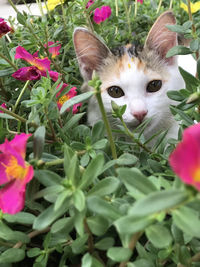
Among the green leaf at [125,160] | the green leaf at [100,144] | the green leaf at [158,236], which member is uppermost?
the green leaf at [158,236]

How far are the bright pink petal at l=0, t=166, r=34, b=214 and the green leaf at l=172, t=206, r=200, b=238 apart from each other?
0.15 meters

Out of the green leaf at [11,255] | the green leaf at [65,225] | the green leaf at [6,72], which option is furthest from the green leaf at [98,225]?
the green leaf at [6,72]

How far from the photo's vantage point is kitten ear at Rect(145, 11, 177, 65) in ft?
2.83

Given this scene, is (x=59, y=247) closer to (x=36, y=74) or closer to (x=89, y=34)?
(x=36, y=74)

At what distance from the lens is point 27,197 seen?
372mm

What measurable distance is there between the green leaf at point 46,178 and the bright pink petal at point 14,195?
2cm

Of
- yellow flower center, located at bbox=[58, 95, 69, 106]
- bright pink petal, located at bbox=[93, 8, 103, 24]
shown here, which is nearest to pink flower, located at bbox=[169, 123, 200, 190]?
yellow flower center, located at bbox=[58, 95, 69, 106]

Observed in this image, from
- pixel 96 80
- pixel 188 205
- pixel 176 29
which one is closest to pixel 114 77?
pixel 176 29

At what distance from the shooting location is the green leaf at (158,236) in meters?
0.26

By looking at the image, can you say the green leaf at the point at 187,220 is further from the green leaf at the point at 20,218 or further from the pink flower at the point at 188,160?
the green leaf at the point at 20,218

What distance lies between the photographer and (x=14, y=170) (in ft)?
1.11

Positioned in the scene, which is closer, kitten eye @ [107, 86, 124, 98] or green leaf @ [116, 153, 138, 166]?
green leaf @ [116, 153, 138, 166]

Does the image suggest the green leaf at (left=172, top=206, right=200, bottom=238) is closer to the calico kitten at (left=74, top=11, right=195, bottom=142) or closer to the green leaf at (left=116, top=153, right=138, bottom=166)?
the green leaf at (left=116, top=153, right=138, bottom=166)

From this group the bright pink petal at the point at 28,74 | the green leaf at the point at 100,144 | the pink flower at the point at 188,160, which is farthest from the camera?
the bright pink petal at the point at 28,74
